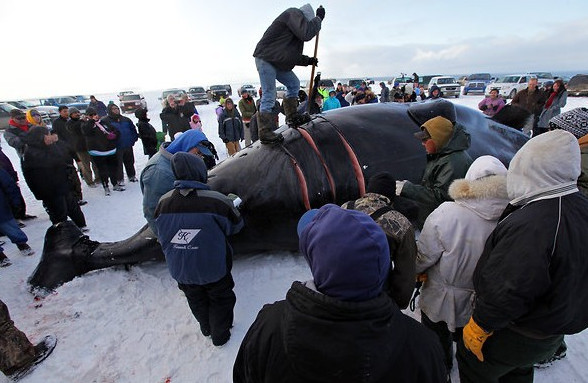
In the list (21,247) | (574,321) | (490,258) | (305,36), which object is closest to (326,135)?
(305,36)

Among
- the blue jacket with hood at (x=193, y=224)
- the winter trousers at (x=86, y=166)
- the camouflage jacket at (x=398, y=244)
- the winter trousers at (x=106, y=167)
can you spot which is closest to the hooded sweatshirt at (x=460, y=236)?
the camouflage jacket at (x=398, y=244)

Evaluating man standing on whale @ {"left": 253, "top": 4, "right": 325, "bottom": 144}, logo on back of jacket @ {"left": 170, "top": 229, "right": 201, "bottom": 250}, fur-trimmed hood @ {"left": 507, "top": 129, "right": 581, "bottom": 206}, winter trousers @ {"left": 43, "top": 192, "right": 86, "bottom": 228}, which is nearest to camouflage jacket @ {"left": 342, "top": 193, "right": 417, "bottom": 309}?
fur-trimmed hood @ {"left": 507, "top": 129, "right": 581, "bottom": 206}

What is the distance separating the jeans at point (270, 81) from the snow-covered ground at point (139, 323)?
7.15 feet

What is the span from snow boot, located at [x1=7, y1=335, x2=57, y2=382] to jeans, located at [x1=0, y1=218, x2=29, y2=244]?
2781 mm

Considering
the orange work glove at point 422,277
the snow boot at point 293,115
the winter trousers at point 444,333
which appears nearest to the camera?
the orange work glove at point 422,277

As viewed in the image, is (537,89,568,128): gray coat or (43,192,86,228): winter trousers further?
(537,89,568,128): gray coat

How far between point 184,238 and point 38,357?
6.32ft

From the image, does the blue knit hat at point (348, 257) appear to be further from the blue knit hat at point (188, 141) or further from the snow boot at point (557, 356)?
the blue knit hat at point (188, 141)

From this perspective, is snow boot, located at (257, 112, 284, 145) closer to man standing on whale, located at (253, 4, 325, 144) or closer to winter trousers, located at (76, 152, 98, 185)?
man standing on whale, located at (253, 4, 325, 144)

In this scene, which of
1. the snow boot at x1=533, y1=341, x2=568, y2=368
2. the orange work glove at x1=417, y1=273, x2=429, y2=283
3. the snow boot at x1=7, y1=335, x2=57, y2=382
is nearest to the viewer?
the orange work glove at x1=417, y1=273, x2=429, y2=283

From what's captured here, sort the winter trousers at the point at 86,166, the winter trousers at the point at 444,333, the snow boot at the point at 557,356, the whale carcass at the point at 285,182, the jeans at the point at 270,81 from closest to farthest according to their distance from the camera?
1. the winter trousers at the point at 444,333
2. the snow boot at the point at 557,356
3. the whale carcass at the point at 285,182
4. the jeans at the point at 270,81
5. the winter trousers at the point at 86,166

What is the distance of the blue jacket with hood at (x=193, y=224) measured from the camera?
2.95m

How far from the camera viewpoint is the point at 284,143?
177 inches

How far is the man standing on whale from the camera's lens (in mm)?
4258
